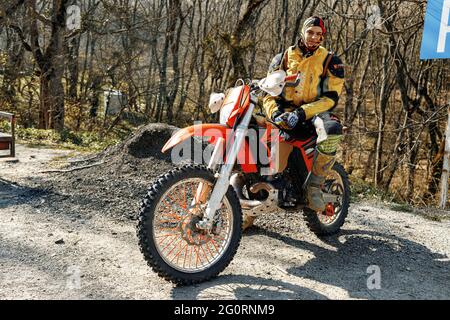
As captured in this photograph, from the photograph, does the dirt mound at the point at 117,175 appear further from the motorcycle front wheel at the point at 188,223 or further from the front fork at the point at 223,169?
the front fork at the point at 223,169

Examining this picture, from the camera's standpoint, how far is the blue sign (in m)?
6.53

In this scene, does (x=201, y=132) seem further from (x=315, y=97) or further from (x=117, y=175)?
(x=117, y=175)

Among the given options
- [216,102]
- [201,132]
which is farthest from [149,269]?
[216,102]

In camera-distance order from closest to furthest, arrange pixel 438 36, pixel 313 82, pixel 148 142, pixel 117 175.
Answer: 1. pixel 313 82
2. pixel 117 175
3. pixel 148 142
4. pixel 438 36

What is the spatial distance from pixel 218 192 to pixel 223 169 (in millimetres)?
164

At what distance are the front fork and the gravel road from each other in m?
0.47

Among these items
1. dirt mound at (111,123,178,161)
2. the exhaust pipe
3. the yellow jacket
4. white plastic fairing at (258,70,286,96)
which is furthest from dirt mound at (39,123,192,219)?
white plastic fairing at (258,70,286,96)

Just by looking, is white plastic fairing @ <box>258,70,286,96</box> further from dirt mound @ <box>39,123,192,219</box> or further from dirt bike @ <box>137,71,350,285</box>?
dirt mound @ <box>39,123,192,219</box>

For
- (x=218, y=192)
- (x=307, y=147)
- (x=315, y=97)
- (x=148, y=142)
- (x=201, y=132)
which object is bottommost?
(x=218, y=192)

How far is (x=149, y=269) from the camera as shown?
3707 mm

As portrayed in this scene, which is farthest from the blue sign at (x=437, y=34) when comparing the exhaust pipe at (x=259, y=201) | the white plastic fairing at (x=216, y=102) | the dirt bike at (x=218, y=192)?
the white plastic fairing at (x=216, y=102)
